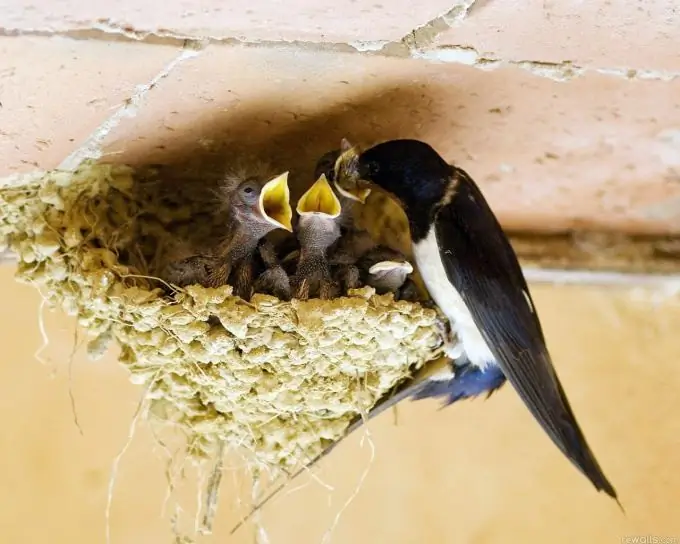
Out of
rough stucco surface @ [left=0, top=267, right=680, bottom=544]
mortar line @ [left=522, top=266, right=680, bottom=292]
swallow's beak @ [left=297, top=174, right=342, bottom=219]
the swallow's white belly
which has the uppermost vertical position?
swallow's beak @ [left=297, top=174, right=342, bottom=219]

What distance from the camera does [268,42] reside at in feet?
4.70

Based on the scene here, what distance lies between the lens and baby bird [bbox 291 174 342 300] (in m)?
1.71

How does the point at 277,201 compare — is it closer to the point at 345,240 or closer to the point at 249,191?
the point at 249,191

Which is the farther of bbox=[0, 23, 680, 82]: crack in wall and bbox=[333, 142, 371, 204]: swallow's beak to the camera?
bbox=[333, 142, 371, 204]: swallow's beak

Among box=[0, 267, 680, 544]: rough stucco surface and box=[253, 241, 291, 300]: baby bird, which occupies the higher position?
box=[253, 241, 291, 300]: baby bird

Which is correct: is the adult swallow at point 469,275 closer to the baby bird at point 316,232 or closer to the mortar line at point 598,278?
the baby bird at point 316,232

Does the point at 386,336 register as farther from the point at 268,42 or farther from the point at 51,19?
the point at 51,19

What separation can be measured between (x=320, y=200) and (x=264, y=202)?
10 cm

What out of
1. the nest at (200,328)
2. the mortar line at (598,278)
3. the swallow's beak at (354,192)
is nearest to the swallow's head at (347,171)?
the swallow's beak at (354,192)

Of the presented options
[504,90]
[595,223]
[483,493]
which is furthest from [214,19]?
[483,493]

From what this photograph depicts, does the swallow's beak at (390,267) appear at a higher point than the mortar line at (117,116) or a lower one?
lower

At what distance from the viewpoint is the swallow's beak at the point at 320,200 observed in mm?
1726

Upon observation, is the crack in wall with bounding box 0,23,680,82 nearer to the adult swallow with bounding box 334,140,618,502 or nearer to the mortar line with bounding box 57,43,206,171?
the mortar line with bounding box 57,43,206,171

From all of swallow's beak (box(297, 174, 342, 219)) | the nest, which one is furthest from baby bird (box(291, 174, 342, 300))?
the nest
